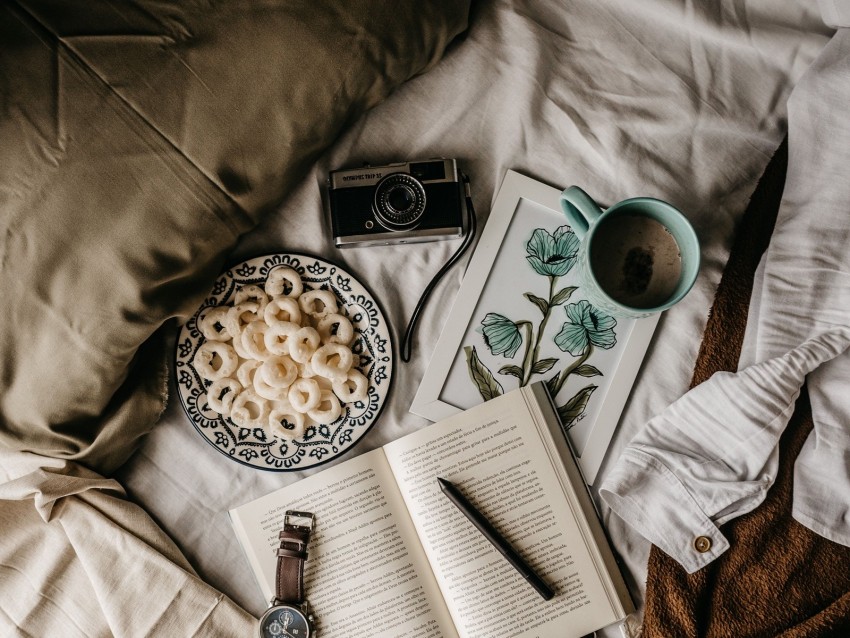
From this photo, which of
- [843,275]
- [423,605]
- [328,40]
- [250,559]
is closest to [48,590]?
[250,559]

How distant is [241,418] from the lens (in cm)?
73

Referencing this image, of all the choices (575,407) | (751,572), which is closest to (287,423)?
(575,407)

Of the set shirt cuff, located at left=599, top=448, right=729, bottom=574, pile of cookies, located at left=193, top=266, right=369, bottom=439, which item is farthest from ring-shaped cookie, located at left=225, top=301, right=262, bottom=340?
shirt cuff, located at left=599, top=448, right=729, bottom=574

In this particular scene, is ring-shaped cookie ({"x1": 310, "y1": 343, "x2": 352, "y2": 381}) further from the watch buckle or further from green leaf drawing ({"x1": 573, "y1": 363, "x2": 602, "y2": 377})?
green leaf drawing ({"x1": 573, "y1": 363, "x2": 602, "y2": 377})

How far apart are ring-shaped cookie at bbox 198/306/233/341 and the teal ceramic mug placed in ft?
1.35

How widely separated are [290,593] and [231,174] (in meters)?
0.47

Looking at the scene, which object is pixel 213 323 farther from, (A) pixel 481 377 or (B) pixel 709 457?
(B) pixel 709 457

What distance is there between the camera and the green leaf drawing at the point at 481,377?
0.76 meters

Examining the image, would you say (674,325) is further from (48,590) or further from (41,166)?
(48,590)

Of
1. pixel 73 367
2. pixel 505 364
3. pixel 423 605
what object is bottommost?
pixel 423 605

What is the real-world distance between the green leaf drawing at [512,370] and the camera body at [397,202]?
171 millimetres

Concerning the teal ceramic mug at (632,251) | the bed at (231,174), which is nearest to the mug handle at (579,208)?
the teal ceramic mug at (632,251)

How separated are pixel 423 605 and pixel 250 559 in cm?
21

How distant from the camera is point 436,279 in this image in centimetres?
77
